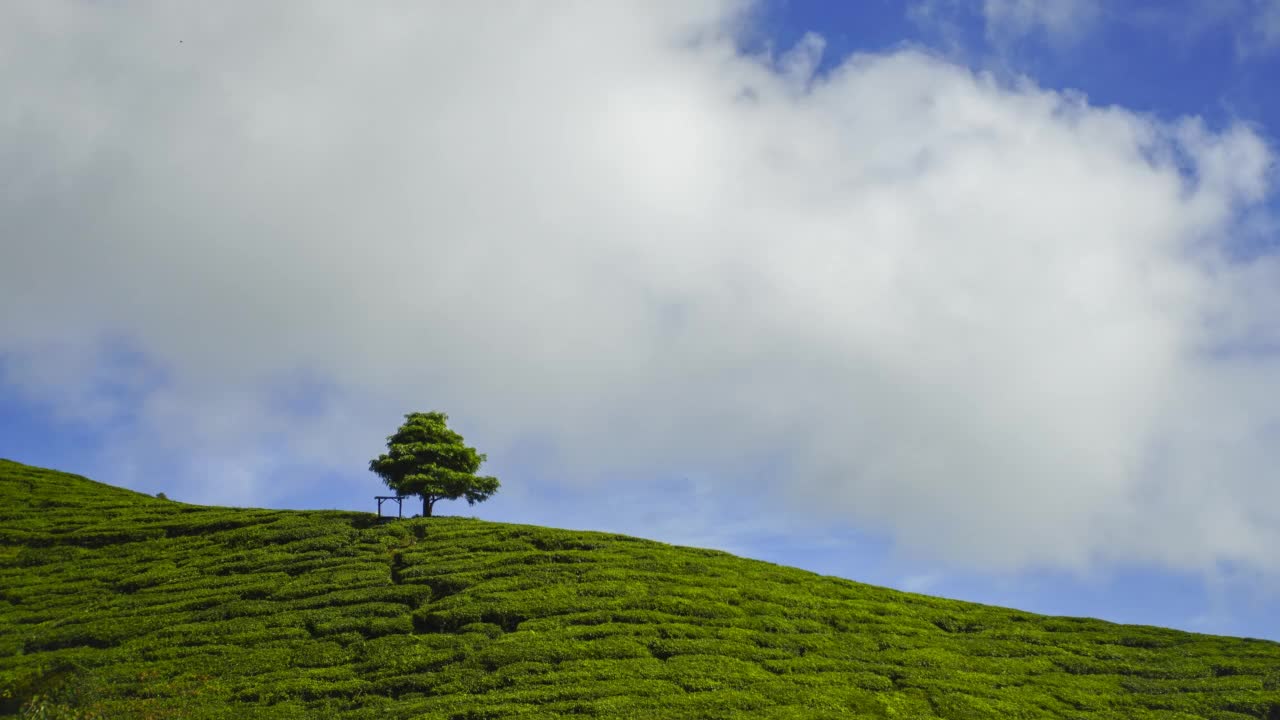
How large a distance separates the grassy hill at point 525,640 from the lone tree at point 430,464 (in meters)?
4.91

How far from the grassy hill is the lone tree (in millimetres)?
4906

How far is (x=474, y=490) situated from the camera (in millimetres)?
62844

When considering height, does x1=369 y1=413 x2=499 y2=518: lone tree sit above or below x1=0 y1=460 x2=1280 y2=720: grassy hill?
above

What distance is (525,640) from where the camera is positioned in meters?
37.5

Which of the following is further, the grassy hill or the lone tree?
the lone tree

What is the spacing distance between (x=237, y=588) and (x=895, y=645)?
115ft

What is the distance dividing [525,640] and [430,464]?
85.2 ft

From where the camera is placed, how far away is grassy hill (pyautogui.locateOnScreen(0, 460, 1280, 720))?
3369cm

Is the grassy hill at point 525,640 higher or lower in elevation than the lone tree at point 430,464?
lower

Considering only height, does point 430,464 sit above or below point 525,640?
above

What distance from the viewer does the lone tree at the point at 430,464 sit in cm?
6012

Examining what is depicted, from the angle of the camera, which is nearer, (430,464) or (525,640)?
(525,640)

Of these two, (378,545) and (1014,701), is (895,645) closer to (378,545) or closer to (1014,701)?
(1014,701)

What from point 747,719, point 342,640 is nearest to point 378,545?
point 342,640
